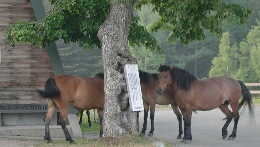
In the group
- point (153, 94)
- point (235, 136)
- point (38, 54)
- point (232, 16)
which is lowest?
point (235, 136)

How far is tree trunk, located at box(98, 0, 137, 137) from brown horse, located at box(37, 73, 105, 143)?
0.72 meters

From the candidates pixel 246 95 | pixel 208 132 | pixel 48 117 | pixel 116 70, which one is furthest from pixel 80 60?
pixel 116 70

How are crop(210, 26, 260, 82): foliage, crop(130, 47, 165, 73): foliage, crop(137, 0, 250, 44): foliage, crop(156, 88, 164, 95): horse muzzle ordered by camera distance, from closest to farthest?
crop(137, 0, 250, 44): foliage, crop(156, 88, 164, 95): horse muzzle, crop(210, 26, 260, 82): foliage, crop(130, 47, 165, 73): foliage

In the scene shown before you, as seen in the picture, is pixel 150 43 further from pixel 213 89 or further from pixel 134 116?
pixel 134 116

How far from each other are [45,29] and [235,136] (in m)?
Result: 5.30

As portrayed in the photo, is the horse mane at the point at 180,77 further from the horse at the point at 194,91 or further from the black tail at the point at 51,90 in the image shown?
the black tail at the point at 51,90

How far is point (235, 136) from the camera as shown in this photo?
14.0 metres

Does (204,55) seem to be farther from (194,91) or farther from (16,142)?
(16,142)

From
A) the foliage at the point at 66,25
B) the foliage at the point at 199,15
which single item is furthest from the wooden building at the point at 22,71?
the foliage at the point at 199,15

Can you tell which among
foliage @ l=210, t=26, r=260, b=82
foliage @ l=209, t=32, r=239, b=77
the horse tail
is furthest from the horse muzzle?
foliage @ l=209, t=32, r=239, b=77

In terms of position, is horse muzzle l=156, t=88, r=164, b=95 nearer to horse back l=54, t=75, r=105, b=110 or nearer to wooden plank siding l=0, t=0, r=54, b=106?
horse back l=54, t=75, r=105, b=110

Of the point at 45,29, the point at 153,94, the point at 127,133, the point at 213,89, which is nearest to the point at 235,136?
the point at 213,89

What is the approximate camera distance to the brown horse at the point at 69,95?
12250 mm

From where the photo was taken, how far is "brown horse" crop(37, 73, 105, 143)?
1225 cm
